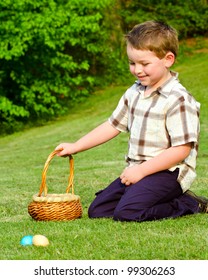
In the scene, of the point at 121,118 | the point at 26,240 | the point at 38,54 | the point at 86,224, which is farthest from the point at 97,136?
the point at 38,54

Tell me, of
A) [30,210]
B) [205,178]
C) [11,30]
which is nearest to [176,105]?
[30,210]

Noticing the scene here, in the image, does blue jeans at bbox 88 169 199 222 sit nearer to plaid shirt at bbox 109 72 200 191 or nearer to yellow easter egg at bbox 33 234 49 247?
plaid shirt at bbox 109 72 200 191

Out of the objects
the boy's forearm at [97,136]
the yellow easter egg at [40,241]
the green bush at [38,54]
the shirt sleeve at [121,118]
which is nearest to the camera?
the yellow easter egg at [40,241]

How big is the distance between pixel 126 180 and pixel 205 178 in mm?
2950

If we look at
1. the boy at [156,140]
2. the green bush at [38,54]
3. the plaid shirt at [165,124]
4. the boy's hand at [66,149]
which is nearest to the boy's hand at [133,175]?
the boy at [156,140]

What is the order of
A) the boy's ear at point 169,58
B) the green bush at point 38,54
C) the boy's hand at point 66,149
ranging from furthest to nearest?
the green bush at point 38,54 → the boy's hand at point 66,149 → the boy's ear at point 169,58

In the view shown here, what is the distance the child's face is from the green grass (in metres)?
1.11

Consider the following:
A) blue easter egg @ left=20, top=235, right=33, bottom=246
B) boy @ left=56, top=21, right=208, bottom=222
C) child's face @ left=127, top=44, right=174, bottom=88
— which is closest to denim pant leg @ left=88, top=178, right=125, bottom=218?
boy @ left=56, top=21, right=208, bottom=222

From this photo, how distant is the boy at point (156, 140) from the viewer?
5.51 metres

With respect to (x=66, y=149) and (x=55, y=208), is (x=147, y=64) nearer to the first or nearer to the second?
(x=66, y=149)

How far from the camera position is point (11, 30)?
782 inches

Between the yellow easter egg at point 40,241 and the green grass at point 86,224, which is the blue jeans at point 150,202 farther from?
the yellow easter egg at point 40,241

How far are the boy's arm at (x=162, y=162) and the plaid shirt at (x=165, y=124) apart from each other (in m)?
0.06
